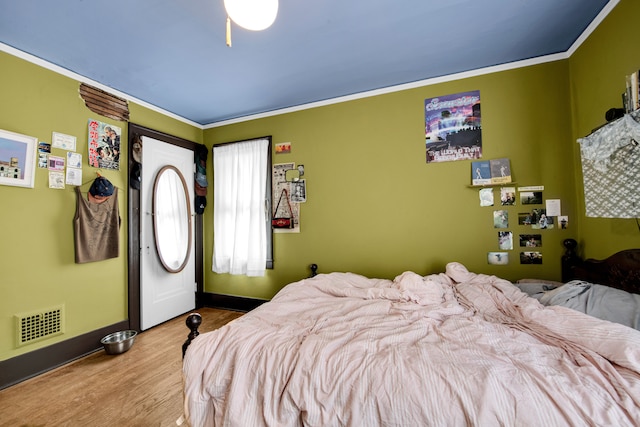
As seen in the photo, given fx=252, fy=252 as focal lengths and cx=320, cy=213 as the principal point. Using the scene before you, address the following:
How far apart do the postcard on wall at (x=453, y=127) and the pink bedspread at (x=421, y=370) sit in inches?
56.0

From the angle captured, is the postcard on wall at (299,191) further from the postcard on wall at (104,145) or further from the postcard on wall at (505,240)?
the postcard on wall at (505,240)

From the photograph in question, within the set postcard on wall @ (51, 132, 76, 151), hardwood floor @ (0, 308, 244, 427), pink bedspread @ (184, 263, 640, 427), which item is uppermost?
postcard on wall @ (51, 132, 76, 151)

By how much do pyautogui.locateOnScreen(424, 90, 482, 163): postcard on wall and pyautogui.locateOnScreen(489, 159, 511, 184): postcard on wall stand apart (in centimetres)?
15

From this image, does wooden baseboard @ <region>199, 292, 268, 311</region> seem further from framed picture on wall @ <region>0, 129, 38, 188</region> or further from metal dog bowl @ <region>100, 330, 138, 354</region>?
framed picture on wall @ <region>0, 129, 38, 188</region>

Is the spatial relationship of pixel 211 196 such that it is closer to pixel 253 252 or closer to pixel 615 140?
pixel 253 252

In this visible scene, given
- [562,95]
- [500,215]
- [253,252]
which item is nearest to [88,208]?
[253,252]

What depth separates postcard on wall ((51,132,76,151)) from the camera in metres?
2.22

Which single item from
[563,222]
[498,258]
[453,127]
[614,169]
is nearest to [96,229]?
[453,127]

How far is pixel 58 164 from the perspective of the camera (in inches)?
88.1

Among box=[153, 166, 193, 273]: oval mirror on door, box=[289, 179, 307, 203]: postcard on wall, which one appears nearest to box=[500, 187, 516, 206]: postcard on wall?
box=[289, 179, 307, 203]: postcard on wall

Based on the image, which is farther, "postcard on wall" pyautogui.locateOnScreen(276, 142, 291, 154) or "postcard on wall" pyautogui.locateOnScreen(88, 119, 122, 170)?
"postcard on wall" pyautogui.locateOnScreen(276, 142, 291, 154)

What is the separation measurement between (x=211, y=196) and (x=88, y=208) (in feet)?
4.51

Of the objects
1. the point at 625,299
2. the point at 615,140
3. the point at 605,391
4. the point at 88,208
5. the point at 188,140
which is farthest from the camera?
the point at 188,140

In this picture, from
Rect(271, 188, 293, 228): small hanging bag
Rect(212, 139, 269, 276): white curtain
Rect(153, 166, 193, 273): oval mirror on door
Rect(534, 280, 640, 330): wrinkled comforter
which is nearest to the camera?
Rect(534, 280, 640, 330): wrinkled comforter
